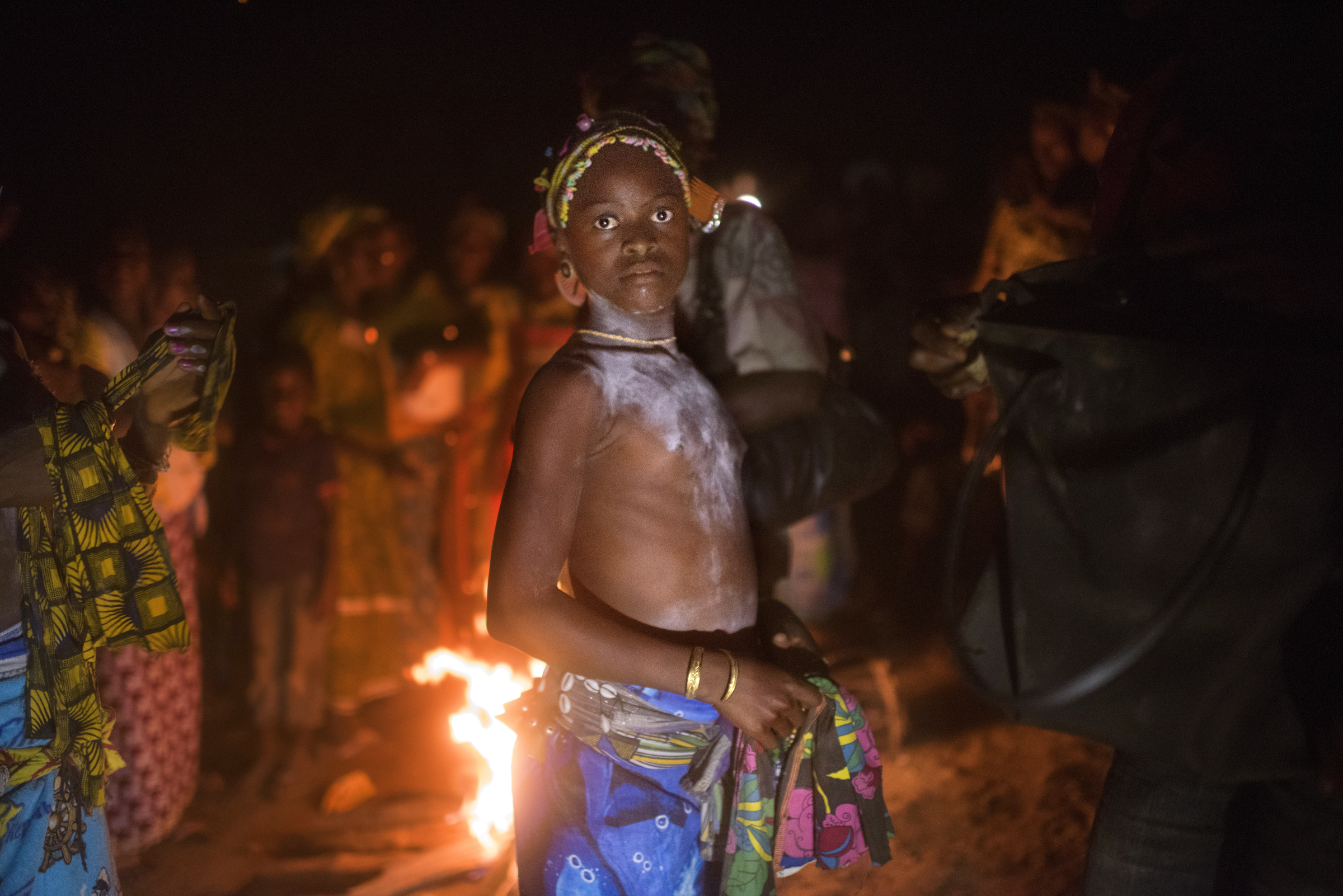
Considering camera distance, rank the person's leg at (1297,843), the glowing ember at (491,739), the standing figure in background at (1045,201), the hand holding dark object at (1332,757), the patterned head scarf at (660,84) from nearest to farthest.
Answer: the hand holding dark object at (1332,757) < the person's leg at (1297,843) < the patterned head scarf at (660,84) < the glowing ember at (491,739) < the standing figure in background at (1045,201)

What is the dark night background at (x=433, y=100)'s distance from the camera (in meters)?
4.85

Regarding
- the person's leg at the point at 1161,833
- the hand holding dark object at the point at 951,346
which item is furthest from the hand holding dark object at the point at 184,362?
the person's leg at the point at 1161,833

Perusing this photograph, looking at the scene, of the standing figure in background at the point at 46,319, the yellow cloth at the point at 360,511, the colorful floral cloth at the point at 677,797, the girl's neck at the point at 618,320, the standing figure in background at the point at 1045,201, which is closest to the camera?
the colorful floral cloth at the point at 677,797

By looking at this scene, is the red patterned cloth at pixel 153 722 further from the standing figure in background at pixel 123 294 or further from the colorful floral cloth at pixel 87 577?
the colorful floral cloth at pixel 87 577

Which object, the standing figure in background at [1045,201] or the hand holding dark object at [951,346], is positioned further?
the standing figure in background at [1045,201]

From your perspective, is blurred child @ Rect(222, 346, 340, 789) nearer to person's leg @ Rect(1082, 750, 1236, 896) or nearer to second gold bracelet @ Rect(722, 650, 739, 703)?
second gold bracelet @ Rect(722, 650, 739, 703)

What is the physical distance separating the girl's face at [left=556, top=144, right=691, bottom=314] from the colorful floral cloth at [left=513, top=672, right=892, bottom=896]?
0.81 metres

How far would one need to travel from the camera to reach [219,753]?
4.75 metres

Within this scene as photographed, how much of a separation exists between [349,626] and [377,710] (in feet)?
2.01

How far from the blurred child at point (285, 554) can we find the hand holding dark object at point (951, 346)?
3.53 metres

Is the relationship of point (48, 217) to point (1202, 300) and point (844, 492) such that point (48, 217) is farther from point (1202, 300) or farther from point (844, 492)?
point (1202, 300)

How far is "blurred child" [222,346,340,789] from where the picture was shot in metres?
4.39

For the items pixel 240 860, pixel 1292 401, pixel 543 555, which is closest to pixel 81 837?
pixel 543 555

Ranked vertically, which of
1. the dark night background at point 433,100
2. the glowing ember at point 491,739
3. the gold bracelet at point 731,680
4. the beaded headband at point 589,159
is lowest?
the glowing ember at point 491,739
